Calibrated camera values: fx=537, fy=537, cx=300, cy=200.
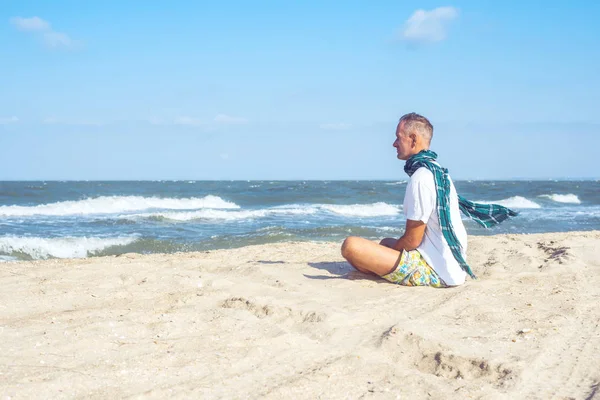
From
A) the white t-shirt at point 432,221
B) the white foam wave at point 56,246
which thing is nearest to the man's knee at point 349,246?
the white t-shirt at point 432,221

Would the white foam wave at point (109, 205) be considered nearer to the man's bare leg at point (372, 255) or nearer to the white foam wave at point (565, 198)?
the man's bare leg at point (372, 255)

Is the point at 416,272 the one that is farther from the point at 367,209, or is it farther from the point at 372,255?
the point at 367,209

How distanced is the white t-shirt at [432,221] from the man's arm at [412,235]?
6 cm

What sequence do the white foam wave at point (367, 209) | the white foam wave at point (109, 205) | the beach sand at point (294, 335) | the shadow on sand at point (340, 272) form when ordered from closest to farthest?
the beach sand at point (294, 335) < the shadow on sand at point (340, 272) < the white foam wave at point (109, 205) < the white foam wave at point (367, 209)

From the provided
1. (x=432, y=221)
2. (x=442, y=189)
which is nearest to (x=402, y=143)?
(x=442, y=189)

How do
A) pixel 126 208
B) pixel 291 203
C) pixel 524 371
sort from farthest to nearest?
pixel 291 203 → pixel 126 208 → pixel 524 371

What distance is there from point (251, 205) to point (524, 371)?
77.7 ft

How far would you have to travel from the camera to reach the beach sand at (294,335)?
2607mm

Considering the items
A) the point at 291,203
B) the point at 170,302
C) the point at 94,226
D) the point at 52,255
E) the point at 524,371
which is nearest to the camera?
the point at 524,371

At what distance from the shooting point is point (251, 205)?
26172 millimetres

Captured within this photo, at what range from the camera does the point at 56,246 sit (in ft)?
31.7

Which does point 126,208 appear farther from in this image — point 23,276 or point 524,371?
point 524,371

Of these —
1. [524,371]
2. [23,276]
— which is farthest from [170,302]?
[524,371]

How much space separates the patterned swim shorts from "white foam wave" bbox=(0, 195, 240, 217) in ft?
57.6
